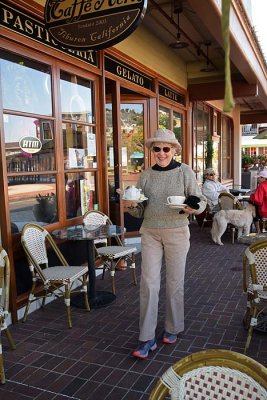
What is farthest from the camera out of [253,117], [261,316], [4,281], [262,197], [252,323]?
[253,117]

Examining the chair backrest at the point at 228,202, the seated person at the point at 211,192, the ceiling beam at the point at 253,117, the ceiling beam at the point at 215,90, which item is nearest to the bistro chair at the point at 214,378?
the chair backrest at the point at 228,202

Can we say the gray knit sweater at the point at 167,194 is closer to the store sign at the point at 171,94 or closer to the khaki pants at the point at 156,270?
the khaki pants at the point at 156,270

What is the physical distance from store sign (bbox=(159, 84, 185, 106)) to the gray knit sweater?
4.80m

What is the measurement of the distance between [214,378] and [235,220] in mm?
5688

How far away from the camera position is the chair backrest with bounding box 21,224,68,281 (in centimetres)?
354

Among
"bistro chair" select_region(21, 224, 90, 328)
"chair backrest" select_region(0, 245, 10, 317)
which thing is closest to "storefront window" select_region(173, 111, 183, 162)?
"bistro chair" select_region(21, 224, 90, 328)

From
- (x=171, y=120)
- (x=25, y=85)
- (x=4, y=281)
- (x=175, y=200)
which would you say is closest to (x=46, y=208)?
(x=25, y=85)

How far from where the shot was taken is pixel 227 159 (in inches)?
579

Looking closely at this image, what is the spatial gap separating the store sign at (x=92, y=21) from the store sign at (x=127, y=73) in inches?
72.8

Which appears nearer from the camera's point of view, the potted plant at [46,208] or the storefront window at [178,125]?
the potted plant at [46,208]

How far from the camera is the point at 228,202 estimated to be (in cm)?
724

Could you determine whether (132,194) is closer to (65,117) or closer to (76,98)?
(65,117)

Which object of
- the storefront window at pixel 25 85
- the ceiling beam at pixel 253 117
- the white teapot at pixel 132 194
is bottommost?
the white teapot at pixel 132 194

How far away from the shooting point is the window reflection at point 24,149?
12.1ft
